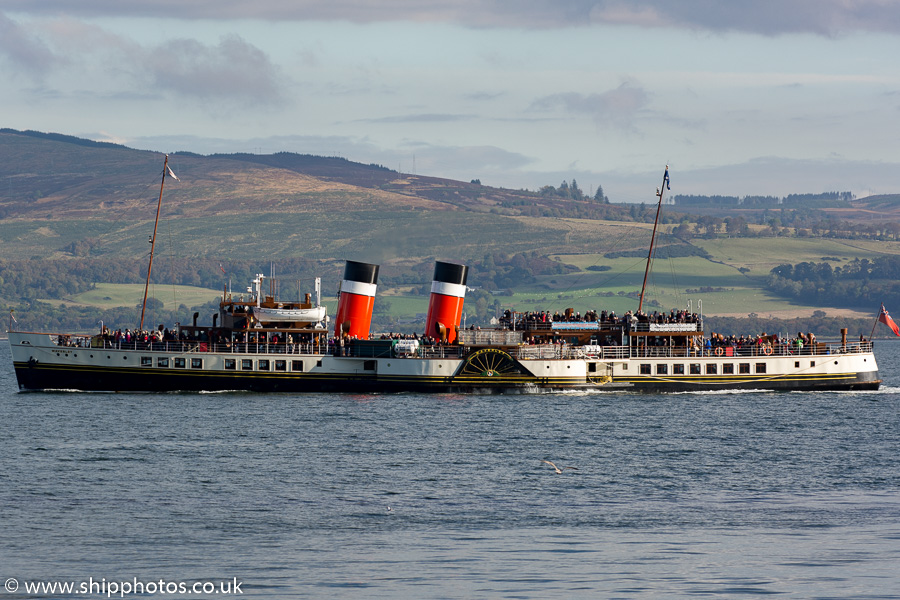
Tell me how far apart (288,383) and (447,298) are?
1257 cm

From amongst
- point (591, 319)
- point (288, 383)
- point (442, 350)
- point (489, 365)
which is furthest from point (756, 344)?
point (288, 383)

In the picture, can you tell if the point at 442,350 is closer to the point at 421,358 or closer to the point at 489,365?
the point at 421,358

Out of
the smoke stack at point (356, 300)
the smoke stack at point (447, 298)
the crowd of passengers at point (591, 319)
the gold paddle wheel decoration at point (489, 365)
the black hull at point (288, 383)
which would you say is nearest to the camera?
the black hull at point (288, 383)

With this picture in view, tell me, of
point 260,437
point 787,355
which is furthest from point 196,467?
point 787,355

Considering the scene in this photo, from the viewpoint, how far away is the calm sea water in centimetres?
3045

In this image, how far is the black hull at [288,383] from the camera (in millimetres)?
72750

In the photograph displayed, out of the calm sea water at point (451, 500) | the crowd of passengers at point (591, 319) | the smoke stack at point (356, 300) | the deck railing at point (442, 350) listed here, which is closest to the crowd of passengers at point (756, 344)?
the deck railing at point (442, 350)

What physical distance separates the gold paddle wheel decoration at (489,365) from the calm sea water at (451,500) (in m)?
5.22

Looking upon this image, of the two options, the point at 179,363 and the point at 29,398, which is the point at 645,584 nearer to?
the point at 179,363

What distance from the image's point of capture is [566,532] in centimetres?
3556

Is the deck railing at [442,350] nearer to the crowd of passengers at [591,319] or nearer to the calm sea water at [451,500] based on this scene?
the crowd of passengers at [591,319]

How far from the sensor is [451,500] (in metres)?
40.4

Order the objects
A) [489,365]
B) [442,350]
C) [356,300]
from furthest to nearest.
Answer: [356,300], [442,350], [489,365]

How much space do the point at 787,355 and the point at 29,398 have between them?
46114 millimetres
